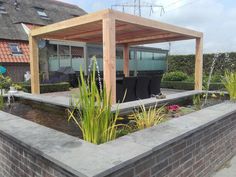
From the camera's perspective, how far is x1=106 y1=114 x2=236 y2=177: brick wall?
1.95 metres

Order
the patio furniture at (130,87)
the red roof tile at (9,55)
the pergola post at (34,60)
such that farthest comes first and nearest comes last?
the red roof tile at (9,55)
the pergola post at (34,60)
the patio furniture at (130,87)

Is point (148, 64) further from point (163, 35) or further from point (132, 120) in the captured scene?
point (132, 120)

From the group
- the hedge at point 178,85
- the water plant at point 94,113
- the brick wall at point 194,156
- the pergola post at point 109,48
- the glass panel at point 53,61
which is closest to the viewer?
the brick wall at point 194,156

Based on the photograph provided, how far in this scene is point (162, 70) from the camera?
61.3 ft

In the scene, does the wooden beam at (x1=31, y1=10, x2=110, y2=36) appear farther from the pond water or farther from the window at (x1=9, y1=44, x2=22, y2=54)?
the window at (x1=9, y1=44, x2=22, y2=54)

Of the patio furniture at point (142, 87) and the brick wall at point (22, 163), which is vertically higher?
the patio furniture at point (142, 87)

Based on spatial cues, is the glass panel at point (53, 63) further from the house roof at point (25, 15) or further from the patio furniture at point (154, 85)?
the patio furniture at point (154, 85)

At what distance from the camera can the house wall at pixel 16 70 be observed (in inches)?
585

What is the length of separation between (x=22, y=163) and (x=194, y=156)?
5.98 feet

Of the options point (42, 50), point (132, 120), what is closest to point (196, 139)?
point (132, 120)

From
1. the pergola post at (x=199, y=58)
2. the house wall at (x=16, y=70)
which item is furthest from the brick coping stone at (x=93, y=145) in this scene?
the house wall at (x=16, y=70)

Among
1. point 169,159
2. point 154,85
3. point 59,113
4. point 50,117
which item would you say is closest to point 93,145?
point 169,159

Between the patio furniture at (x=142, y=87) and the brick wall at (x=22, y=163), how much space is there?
14.1 feet

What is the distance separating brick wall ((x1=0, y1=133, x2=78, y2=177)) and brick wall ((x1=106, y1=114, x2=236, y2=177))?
54 cm
